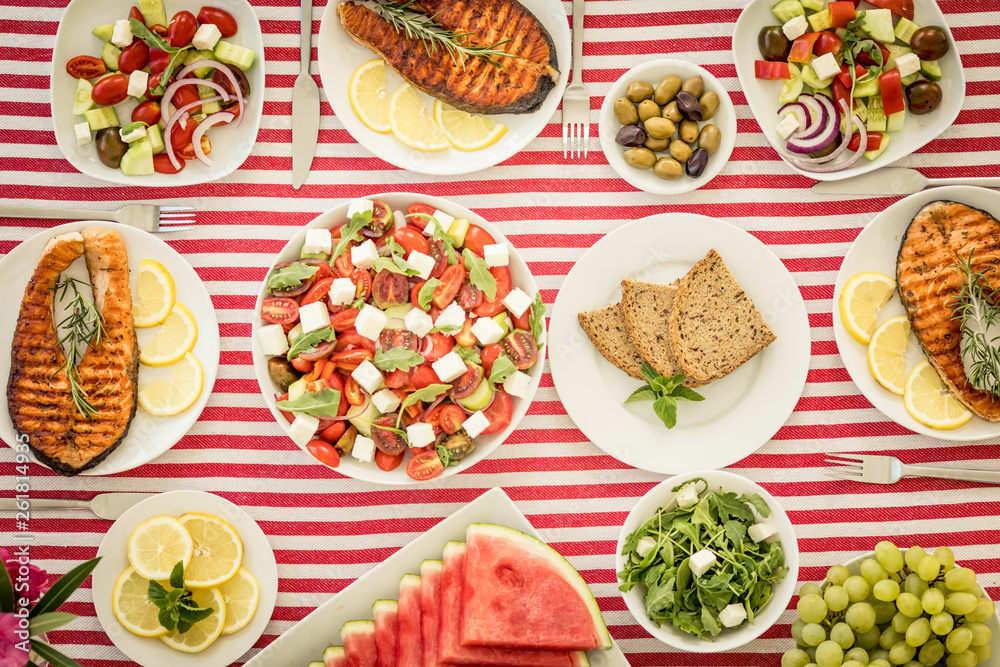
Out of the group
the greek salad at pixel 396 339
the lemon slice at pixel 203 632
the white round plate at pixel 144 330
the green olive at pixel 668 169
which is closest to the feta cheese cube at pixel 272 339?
the greek salad at pixel 396 339

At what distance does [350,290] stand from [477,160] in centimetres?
79

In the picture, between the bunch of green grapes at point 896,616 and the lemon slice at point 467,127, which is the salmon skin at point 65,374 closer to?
the lemon slice at point 467,127

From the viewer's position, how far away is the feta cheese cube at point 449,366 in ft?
8.18

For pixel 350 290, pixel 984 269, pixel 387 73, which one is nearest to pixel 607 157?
pixel 387 73

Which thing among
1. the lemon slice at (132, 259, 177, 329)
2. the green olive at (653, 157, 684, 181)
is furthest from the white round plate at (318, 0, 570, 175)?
the lemon slice at (132, 259, 177, 329)

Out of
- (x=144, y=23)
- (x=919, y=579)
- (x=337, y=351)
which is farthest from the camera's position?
(x=144, y=23)

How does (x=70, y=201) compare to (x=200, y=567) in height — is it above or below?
above

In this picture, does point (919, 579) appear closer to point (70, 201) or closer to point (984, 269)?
point (984, 269)

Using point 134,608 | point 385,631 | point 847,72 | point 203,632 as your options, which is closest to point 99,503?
point 134,608

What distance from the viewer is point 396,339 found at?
256cm

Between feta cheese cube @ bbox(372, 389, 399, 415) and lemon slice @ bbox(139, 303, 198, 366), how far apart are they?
0.86 meters

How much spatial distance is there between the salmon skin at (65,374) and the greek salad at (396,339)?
648mm

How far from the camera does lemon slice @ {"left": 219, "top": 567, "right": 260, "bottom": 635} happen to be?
9.04 ft

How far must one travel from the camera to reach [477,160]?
282 centimetres
